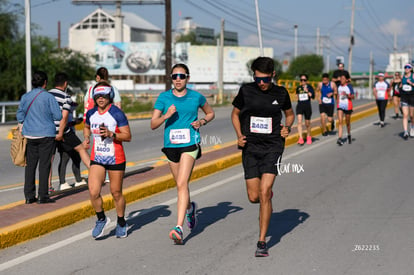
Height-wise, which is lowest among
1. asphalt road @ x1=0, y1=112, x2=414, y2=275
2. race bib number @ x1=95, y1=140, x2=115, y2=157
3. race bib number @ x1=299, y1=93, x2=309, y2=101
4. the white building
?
asphalt road @ x1=0, y1=112, x2=414, y2=275

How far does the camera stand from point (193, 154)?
655 cm

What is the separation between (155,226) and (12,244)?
1.57 metres

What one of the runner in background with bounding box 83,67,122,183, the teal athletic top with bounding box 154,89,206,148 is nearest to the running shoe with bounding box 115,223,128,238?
the teal athletic top with bounding box 154,89,206,148

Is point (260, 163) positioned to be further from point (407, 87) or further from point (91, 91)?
point (407, 87)

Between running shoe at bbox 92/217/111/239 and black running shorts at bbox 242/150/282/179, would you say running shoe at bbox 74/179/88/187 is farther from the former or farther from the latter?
black running shorts at bbox 242/150/282/179

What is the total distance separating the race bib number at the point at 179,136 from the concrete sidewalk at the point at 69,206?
1.62 m

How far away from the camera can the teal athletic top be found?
256 inches

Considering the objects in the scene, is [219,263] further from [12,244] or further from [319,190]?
[319,190]

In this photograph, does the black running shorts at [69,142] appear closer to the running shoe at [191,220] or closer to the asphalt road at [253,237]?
the asphalt road at [253,237]

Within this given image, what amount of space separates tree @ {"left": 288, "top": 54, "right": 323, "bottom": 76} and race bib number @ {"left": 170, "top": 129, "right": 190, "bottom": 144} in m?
122

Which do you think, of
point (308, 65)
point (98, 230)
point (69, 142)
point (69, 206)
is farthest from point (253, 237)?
point (308, 65)

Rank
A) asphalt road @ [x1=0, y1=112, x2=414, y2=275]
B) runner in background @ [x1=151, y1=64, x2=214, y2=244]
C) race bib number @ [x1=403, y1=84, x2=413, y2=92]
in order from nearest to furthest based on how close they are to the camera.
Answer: asphalt road @ [x1=0, y1=112, x2=414, y2=275]
runner in background @ [x1=151, y1=64, x2=214, y2=244]
race bib number @ [x1=403, y1=84, x2=413, y2=92]

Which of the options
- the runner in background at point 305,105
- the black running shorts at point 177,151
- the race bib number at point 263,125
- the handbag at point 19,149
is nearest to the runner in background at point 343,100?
the runner in background at point 305,105

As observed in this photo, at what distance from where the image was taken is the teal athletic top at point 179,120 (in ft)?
21.3
